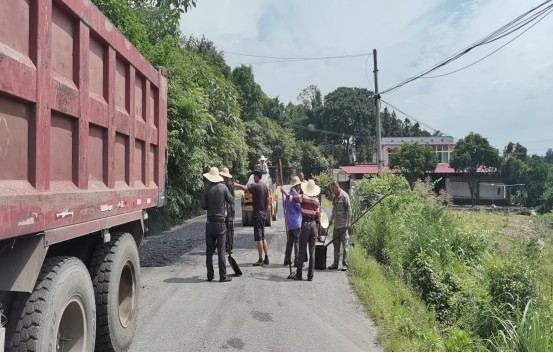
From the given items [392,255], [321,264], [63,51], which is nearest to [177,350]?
[63,51]

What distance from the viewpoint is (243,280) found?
8094 mm

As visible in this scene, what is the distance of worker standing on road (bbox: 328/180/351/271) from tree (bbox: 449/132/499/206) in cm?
4843

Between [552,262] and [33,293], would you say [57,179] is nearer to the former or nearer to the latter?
[33,293]

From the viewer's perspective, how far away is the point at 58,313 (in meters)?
2.87

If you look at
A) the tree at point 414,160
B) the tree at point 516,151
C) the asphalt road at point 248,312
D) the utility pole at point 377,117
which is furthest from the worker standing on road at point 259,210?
the tree at point 516,151

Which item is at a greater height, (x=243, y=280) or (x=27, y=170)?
(x=27, y=170)

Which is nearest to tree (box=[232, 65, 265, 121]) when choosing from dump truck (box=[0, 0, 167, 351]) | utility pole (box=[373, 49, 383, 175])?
utility pole (box=[373, 49, 383, 175])

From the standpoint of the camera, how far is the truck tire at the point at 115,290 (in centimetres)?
396

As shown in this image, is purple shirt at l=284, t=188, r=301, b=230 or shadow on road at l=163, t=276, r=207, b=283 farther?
purple shirt at l=284, t=188, r=301, b=230

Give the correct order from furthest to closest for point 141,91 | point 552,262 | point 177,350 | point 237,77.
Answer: point 237,77 < point 552,262 < point 141,91 < point 177,350

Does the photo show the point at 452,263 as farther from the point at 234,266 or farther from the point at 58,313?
the point at 58,313

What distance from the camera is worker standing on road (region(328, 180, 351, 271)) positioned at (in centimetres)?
944

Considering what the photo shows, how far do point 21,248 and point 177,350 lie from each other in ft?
8.52

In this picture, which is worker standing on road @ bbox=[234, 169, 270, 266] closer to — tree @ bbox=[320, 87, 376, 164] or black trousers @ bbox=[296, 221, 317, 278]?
black trousers @ bbox=[296, 221, 317, 278]
